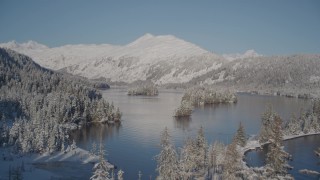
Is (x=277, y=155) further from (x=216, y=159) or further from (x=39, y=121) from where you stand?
(x=39, y=121)

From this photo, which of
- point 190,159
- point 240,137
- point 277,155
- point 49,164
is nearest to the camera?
point 277,155

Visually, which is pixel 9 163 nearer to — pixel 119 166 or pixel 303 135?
pixel 119 166

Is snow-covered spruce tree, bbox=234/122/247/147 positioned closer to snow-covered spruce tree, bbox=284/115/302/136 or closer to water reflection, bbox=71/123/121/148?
snow-covered spruce tree, bbox=284/115/302/136

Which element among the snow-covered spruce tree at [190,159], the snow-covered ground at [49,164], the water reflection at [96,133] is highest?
the snow-covered spruce tree at [190,159]

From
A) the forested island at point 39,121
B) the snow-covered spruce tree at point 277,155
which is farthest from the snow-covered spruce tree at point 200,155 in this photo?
the forested island at point 39,121

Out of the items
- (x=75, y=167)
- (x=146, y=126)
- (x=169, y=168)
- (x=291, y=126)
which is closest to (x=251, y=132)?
(x=291, y=126)

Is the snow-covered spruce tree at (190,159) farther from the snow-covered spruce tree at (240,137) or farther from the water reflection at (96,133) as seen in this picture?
the water reflection at (96,133)

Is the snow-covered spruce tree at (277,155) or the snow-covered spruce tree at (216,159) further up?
the snow-covered spruce tree at (277,155)

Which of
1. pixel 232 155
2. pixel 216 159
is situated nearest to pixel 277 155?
pixel 232 155

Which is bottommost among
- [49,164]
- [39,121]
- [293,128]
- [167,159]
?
[49,164]
